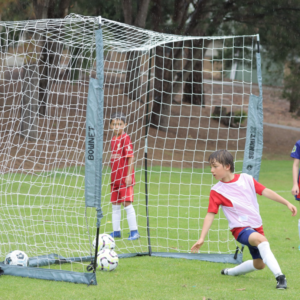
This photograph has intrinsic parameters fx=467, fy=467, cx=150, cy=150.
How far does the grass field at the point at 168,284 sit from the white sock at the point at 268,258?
0.20 meters

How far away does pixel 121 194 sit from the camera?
6.50 metres

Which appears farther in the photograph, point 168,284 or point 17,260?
point 17,260

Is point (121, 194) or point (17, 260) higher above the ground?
point (121, 194)

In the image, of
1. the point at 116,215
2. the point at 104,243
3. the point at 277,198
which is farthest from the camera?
the point at 116,215

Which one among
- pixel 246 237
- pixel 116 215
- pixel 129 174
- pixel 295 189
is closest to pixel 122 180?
pixel 129 174

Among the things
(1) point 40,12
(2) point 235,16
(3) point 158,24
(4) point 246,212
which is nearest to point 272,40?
(2) point 235,16

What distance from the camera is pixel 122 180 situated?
21.5 feet

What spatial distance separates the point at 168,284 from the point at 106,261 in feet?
2.45

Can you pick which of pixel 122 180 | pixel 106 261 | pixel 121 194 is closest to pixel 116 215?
pixel 121 194

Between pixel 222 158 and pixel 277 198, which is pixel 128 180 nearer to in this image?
pixel 222 158

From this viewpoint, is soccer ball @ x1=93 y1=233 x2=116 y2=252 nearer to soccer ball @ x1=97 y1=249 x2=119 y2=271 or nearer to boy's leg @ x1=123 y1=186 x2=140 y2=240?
soccer ball @ x1=97 y1=249 x2=119 y2=271

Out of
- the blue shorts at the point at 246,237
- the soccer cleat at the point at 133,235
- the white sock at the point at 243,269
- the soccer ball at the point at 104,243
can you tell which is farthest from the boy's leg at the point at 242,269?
the soccer cleat at the point at 133,235

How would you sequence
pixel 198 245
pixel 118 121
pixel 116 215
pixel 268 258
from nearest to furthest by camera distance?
pixel 198 245, pixel 268 258, pixel 118 121, pixel 116 215

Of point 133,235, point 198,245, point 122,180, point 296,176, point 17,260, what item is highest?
point 296,176
